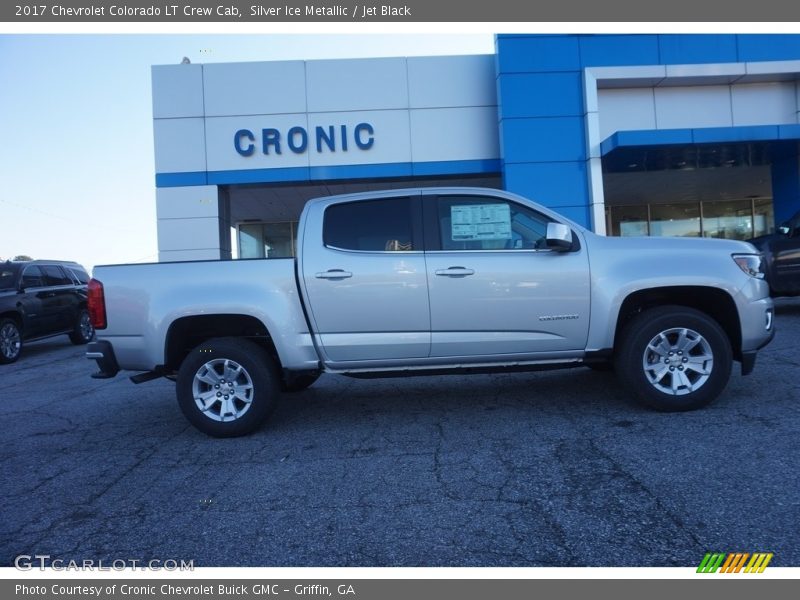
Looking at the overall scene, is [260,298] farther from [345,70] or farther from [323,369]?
[345,70]

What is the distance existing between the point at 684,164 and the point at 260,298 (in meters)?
14.2

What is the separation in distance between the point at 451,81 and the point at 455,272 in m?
11.1

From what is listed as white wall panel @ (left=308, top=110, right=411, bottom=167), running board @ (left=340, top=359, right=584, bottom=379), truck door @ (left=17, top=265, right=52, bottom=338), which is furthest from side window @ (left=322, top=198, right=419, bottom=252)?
white wall panel @ (left=308, top=110, right=411, bottom=167)

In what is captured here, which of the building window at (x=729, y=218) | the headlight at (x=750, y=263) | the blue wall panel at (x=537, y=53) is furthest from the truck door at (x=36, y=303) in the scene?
the building window at (x=729, y=218)

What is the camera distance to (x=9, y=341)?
1033 cm

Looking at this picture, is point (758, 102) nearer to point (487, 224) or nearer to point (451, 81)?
point (451, 81)

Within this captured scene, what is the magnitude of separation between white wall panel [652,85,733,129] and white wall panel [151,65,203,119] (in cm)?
1144

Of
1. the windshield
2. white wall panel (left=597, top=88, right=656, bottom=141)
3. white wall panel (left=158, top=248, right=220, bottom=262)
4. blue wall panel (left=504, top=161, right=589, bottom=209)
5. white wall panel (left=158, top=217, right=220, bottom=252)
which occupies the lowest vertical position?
the windshield

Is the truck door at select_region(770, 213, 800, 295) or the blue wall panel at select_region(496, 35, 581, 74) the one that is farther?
the blue wall panel at select_region(496, 35, 581, 74)

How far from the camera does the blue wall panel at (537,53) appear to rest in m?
13.5

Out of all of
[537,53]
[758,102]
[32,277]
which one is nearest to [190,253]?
[32,277]

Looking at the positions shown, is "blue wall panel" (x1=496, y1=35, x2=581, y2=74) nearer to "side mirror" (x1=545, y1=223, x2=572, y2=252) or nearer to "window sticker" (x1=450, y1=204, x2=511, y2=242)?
"window sticker" (x1=450, y1=204, x2=511, y2=242)

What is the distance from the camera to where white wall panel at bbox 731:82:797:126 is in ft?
46.8

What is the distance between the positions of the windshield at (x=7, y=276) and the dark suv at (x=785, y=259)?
13.3m
